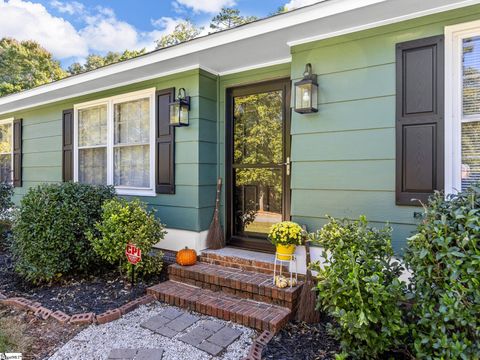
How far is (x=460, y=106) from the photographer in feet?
7.97

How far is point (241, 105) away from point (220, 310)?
2.47 metres

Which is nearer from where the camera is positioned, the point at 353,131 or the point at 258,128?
the point at 353,131

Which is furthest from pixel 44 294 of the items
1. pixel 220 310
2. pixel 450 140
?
pixel 450 140

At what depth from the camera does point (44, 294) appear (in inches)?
127

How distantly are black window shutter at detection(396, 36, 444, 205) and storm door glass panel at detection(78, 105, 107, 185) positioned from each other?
4142mm

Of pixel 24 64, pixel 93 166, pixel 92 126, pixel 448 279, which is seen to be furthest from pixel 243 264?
pixel 24 64

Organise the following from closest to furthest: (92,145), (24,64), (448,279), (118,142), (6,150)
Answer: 1. (448,279)
2. (118,142)
3. (92,145)
4. (6,150)
5. (24,64)

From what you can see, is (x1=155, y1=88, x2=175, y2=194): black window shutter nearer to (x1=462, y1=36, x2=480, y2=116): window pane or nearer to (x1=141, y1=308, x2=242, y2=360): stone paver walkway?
(x1=141, y1=308, x2=242, y2=360): stone paver walkway

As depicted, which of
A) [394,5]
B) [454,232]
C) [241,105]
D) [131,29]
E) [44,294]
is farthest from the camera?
[131,29]

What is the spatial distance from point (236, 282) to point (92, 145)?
3.49 m

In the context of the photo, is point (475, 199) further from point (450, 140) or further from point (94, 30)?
point (94, 30)

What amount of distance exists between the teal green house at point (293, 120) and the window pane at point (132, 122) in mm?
24

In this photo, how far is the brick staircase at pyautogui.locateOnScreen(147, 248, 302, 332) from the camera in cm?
266

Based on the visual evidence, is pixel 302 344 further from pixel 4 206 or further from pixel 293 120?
pixel 4 206
